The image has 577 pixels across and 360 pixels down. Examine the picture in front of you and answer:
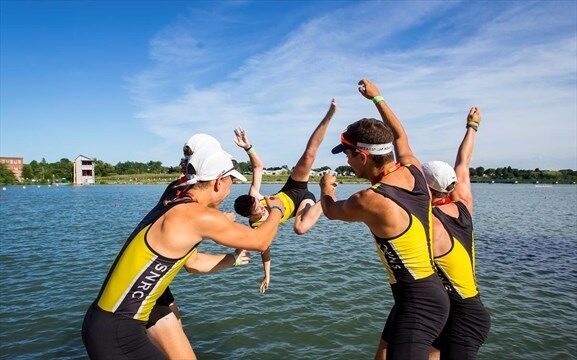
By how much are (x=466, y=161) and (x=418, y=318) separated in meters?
2.97

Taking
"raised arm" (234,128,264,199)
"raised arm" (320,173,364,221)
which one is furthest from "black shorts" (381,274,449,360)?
"raised arm" (234,128,264,199)

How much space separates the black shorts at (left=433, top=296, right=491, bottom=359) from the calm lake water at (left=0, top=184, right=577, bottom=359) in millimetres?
4911

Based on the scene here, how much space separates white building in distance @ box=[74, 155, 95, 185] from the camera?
6678 inches

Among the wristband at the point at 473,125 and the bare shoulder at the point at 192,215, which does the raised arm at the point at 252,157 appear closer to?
the bare shoulder at the point at 192,215

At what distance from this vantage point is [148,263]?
385 cm

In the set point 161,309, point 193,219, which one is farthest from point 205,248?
point 193,219

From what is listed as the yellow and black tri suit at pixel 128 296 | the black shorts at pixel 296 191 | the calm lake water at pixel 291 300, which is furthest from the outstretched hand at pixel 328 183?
the calm lake water at pixel 291 300

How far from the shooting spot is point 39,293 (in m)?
13.9

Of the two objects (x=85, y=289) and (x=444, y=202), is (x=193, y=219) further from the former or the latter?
(x=85, y=289)

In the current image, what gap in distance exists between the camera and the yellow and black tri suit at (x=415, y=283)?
4.01 meters

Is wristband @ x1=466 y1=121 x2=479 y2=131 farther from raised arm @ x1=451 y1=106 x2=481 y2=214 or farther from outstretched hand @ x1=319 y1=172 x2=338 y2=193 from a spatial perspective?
outstretched hand @ x1=319 y1=172 x2=338 y2=193

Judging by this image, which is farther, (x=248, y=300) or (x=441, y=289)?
(x=248, y=300)

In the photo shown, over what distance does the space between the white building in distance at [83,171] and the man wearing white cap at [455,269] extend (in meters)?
188

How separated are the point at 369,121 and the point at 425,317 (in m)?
2.11
